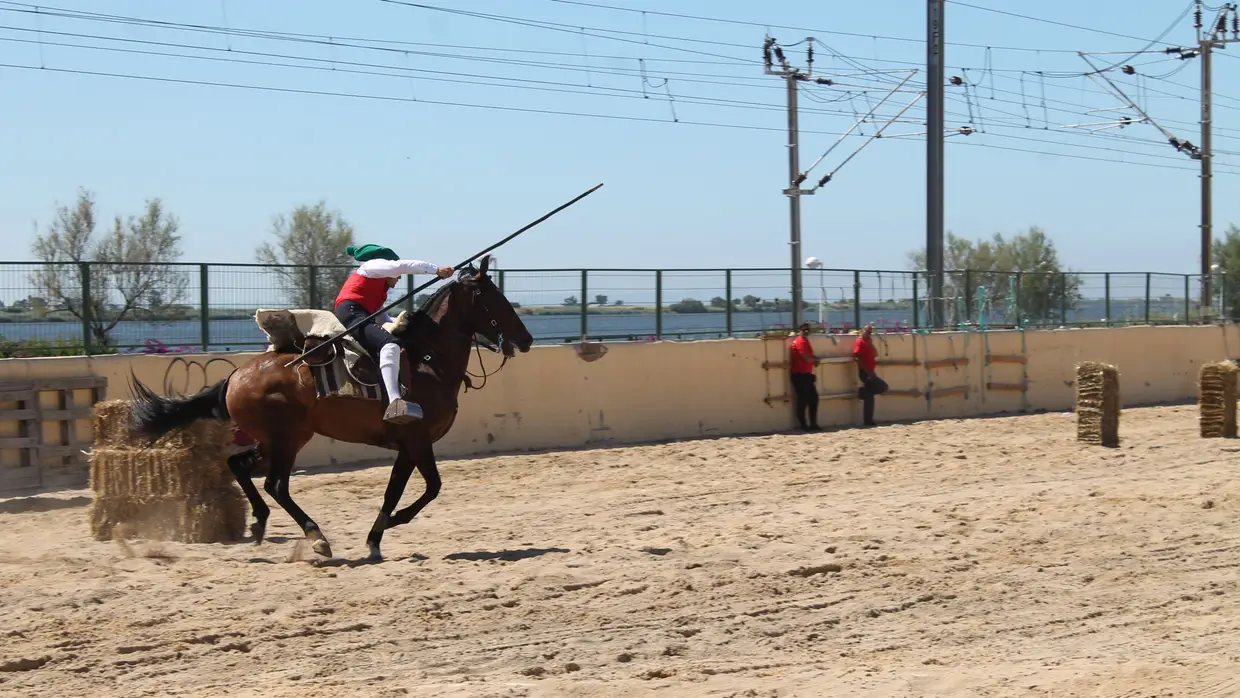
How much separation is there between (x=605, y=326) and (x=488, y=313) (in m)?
9.03

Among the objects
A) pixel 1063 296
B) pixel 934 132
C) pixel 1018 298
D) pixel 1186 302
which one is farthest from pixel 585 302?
pixel 1186 302

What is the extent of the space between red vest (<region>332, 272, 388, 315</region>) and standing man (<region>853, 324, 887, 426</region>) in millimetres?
12709

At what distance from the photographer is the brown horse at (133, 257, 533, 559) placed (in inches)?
396

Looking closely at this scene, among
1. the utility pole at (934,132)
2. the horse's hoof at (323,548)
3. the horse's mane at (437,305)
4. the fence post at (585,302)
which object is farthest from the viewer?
the utility pole at (934,132)

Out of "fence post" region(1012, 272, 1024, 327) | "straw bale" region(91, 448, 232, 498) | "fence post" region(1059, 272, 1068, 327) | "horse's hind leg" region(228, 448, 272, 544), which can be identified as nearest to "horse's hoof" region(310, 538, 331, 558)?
"horse's hind leg" region(228, 448, 272, 544)

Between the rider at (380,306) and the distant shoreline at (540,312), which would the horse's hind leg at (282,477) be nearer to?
the rider at (380,306)

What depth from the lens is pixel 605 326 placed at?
19.4 meters

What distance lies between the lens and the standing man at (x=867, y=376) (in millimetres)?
21406

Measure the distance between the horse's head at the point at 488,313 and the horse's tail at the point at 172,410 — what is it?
2.12 metres

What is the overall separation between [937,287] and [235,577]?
1805cm

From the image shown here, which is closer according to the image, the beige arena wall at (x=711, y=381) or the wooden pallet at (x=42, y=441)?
the wooden pallet at (x=42, y=441)

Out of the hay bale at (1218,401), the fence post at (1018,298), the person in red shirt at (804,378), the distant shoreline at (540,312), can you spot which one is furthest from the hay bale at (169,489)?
the fence post at (1018,298)

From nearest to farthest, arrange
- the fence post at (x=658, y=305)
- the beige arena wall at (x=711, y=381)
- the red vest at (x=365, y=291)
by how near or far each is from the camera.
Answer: the red vest at (x=365, y=291) < the beige arena wall at (x=711, y=381) < the fence post at (x=658, y=305)

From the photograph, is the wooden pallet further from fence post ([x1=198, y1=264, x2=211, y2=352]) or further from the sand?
fence post ([x1=198, y1=264, x2=211, y2=352])
